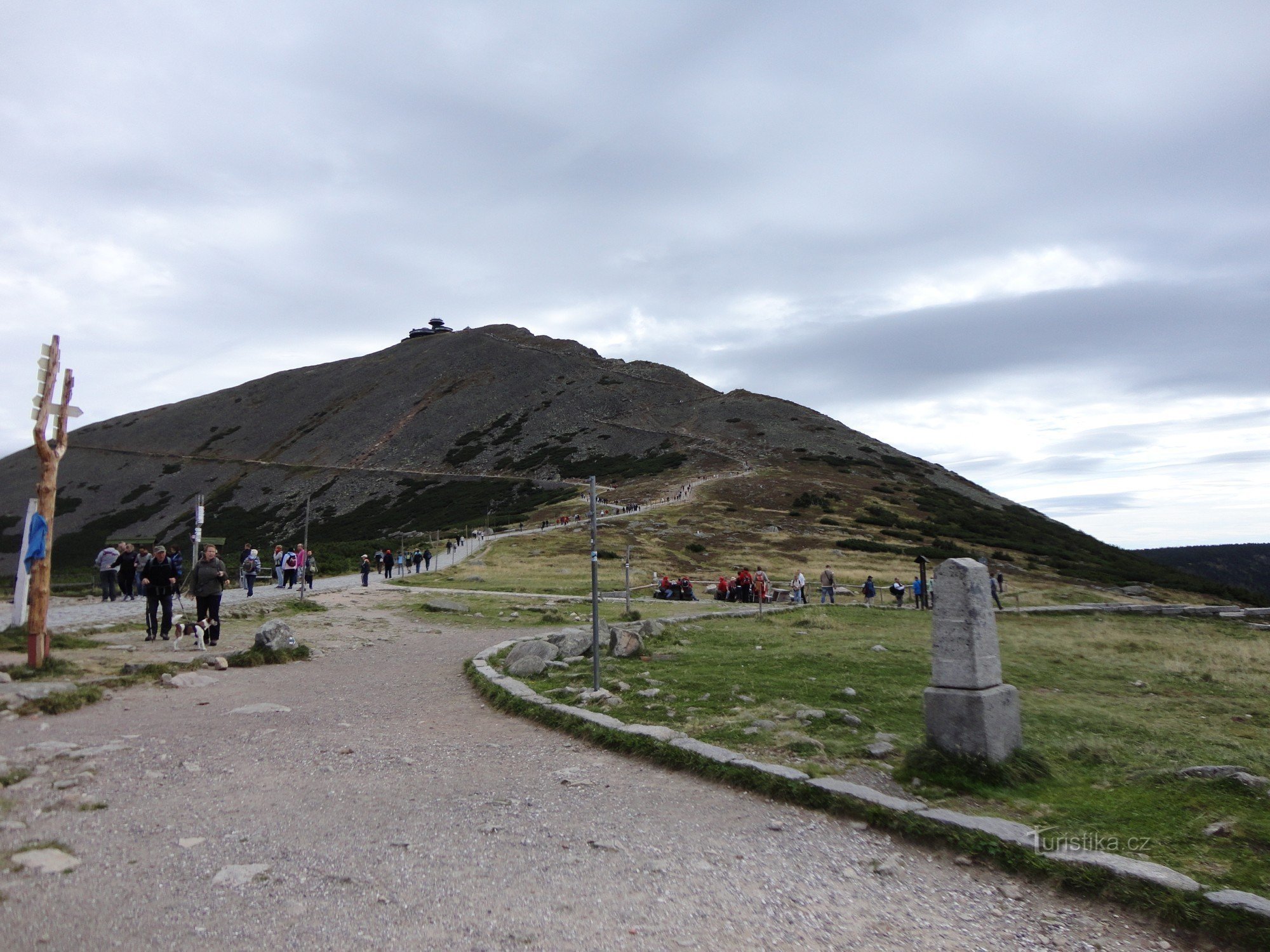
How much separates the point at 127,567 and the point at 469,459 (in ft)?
256

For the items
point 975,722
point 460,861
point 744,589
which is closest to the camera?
point 460,861

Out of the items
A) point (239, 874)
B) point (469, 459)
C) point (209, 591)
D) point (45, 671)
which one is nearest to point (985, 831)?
point (239, 874)

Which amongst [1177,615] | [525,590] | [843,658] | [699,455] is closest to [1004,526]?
[699,455]

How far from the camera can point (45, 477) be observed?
1203cm

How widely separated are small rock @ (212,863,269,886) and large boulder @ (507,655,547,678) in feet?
21.2

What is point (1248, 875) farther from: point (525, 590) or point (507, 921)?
point (525, 590)

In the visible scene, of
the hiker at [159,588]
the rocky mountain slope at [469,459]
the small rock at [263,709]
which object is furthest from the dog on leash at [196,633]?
the rocky mountain slope at [469,459]

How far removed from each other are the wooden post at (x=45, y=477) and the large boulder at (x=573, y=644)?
6.98 meters

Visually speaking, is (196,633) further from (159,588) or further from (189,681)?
(189,681)

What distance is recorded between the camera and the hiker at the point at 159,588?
1385cm

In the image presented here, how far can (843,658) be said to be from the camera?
1240 centimetres

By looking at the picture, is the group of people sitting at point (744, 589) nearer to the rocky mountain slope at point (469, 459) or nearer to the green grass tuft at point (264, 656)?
the green grass tuft at point (264, 656)

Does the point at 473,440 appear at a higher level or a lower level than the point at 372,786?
higher

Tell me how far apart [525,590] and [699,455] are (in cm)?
5943
